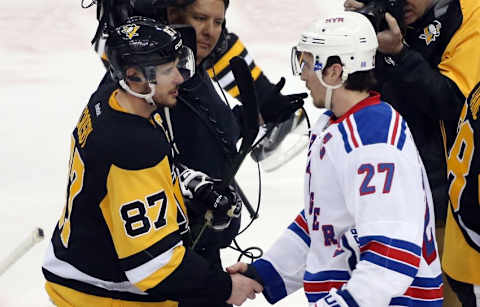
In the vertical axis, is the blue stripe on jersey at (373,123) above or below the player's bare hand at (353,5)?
above

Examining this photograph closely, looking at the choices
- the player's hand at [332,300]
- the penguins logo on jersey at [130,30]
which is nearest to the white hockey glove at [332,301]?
the player's hand at [332,300]

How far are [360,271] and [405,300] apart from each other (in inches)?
7.3

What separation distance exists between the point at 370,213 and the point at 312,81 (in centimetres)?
37

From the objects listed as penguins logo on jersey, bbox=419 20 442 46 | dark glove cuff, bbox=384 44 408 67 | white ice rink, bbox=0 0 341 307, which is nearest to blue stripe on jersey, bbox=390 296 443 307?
dark glove cuff, bbox=384 44 408 67

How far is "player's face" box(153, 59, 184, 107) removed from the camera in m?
2.05

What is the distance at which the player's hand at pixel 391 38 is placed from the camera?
2.49 m

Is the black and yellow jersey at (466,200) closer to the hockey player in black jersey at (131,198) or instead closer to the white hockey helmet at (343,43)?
the white hockey helmet at (343,43)

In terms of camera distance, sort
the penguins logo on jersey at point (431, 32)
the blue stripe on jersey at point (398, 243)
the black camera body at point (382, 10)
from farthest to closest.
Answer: the penguins logo on jersey at point (431, 32) < the black camera body at point (382, 10) < the blue stripe on jersey at point (398, 243)

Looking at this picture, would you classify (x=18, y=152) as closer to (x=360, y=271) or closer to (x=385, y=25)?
(x=385, y=25)

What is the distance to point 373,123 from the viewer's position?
1.90m

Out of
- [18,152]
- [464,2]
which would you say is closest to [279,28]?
[18,152]

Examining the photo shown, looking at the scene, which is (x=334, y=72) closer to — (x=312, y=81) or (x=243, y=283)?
(x=312, y=81)

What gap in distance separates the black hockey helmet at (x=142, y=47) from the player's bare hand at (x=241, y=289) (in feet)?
1.90

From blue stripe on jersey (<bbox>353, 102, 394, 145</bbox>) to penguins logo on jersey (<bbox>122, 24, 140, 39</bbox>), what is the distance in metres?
0.54
